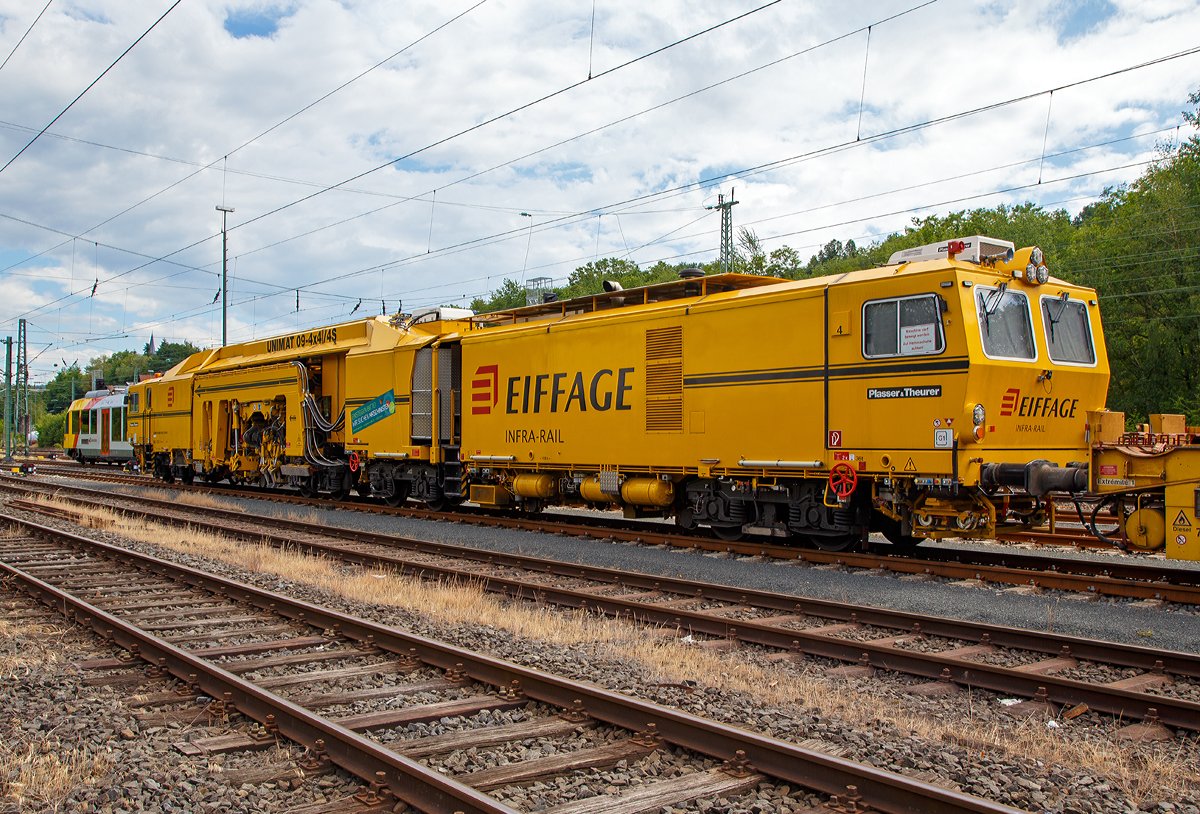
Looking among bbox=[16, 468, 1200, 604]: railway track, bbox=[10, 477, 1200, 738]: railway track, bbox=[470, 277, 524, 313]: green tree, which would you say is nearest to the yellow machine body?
bbox=[16, 468, 1200, 604]: railway track

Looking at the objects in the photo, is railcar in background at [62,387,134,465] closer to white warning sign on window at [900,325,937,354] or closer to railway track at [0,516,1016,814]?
railway track at [0,516,1016,814]

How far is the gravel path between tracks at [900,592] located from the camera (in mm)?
7773

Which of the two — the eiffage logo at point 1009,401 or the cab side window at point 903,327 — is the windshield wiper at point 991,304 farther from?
the eiffage logo at point 1009,401

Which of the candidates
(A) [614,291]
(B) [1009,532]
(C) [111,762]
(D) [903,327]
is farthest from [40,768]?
(A) [614,291]

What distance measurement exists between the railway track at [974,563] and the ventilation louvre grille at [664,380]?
1.76 m

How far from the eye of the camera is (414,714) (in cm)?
539

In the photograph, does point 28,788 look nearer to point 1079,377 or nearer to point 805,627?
point 805,627

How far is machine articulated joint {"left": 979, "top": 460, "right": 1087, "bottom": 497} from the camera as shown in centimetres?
954

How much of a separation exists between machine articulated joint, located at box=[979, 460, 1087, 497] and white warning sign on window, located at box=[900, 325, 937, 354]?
152 centimetres

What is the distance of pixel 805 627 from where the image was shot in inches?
313

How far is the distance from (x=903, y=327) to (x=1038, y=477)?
2.26 metres

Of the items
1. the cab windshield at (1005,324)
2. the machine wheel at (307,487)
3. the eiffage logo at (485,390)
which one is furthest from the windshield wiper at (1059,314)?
the machine wheel at (307,487)

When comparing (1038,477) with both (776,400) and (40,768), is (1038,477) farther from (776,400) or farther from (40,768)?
(40,768)

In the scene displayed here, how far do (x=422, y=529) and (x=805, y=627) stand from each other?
9.27 meters
